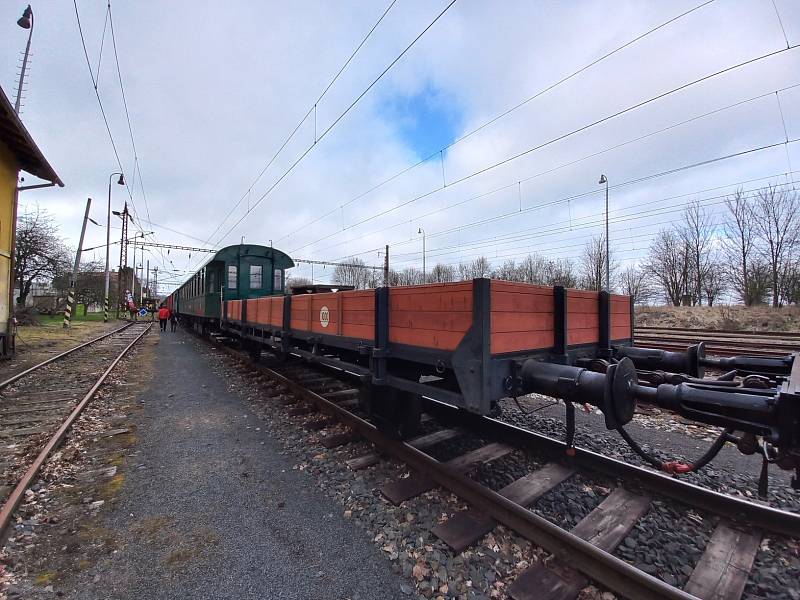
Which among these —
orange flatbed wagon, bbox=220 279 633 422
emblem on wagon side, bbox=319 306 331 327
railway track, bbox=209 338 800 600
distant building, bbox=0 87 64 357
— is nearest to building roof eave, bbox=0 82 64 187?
distant building, bbox=0 87 64 357

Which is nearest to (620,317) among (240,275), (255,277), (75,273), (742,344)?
(742,344)

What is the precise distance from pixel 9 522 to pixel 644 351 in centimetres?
544

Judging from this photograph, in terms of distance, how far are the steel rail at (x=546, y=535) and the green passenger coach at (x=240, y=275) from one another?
370 inches

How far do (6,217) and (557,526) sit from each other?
15.6m

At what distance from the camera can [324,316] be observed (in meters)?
4.86

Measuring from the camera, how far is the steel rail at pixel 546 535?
2119 mm

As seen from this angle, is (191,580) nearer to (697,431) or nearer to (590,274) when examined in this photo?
(697,431)

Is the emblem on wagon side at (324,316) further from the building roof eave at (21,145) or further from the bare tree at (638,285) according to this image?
the bare tree at (638,285)

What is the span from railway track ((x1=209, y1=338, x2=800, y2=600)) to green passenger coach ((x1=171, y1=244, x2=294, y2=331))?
→ 28.2 feet

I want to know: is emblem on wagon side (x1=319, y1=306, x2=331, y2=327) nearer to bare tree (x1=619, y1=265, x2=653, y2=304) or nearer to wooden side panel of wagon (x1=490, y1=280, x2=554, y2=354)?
wooden side panel of wagon (x1=490, y1=280, x2=554, y2=354)

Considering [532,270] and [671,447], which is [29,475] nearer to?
[671,447]

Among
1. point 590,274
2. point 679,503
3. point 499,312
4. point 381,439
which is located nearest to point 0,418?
point 381,439

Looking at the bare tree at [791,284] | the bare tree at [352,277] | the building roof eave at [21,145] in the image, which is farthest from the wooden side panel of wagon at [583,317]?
the bare tree at [352,277]

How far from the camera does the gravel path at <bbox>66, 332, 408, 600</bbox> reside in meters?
2.38
